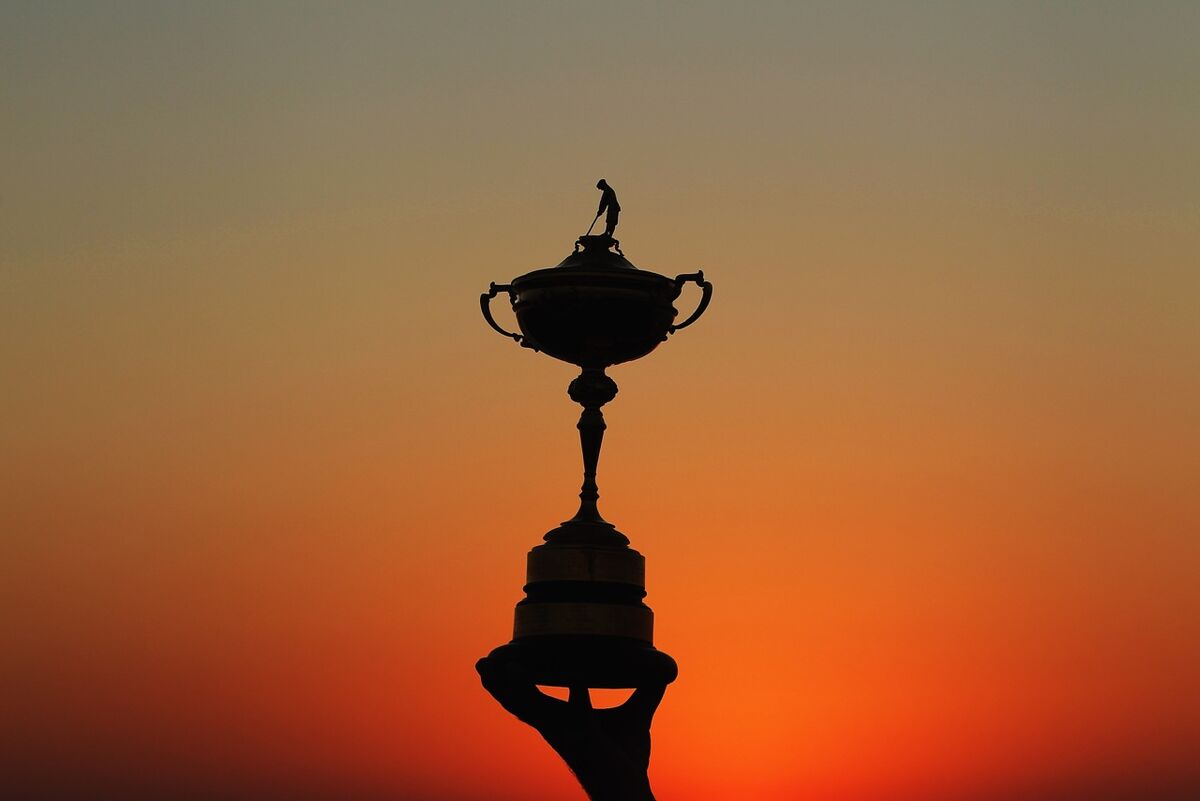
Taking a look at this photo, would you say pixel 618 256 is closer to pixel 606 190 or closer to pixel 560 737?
pixel 606 190

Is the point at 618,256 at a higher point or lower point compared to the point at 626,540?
higher

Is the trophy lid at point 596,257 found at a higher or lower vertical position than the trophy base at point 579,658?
higher

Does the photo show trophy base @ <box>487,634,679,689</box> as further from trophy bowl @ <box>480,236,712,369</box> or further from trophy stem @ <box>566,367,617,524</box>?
trophy bowl @ <box>480,236,712,369</box>

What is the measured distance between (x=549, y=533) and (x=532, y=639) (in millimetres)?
1045

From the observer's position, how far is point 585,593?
23078mm

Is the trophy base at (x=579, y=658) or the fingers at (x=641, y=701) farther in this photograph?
the fingers at (x=641, y=701)

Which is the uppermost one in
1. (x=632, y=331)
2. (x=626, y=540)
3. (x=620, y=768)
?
(x=632, y=331)

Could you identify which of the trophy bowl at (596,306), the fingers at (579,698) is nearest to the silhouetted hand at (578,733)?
the fingers at (579,698)

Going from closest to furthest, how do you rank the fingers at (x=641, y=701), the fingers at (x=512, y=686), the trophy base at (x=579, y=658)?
the fingers at (x=512, y=686), the trophy base at (x=579, y=658), the fingers at (x=641, y=701)

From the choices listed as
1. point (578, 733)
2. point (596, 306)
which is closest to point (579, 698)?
point (578, 733)

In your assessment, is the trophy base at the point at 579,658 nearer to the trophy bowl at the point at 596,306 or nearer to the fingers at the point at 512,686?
the fingers at the point at 512,686

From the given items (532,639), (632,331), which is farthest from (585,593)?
(632,331)

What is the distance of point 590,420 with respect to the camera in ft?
77.2

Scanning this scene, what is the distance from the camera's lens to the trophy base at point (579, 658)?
2289 centimetres
